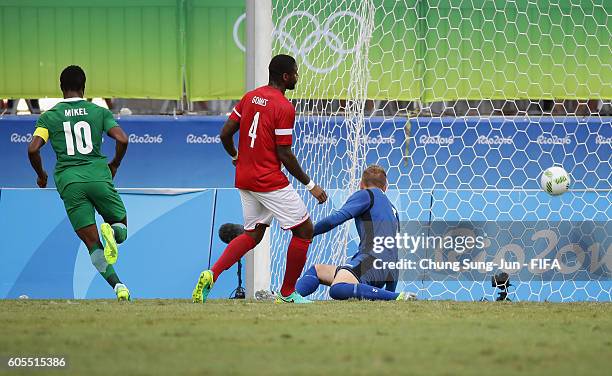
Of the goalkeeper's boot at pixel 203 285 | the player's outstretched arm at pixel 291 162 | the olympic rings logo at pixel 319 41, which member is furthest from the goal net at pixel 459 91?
the player's outstretched arm at pixel 291 162

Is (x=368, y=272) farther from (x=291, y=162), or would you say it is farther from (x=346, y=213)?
(x=291, y=162)

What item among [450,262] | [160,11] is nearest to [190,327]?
[450,262]

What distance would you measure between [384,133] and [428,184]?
0.88 metres

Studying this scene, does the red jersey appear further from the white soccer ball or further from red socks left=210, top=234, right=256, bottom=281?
the white soccer ball

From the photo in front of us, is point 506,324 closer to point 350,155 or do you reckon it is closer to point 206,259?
point 350,155

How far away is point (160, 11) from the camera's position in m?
13.9

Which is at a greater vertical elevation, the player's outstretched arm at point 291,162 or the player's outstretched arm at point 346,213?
the player's outstretched arm at point 291,162

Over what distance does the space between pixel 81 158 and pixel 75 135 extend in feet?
0.59

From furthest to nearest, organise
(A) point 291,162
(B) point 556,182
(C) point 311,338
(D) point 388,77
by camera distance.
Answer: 1. (D) point 388,77
2. (B) point 556,182
3. (A) point 291,162
4. (C) point 311,338

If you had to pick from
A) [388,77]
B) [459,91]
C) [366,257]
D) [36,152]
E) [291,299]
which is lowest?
[291,299]

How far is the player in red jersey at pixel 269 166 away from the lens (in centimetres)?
779

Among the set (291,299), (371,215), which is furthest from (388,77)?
(291,299)

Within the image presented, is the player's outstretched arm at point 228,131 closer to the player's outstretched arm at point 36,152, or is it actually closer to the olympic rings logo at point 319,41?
the player's outstretched arm at point 36,152

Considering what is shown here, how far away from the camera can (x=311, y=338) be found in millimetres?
5719
